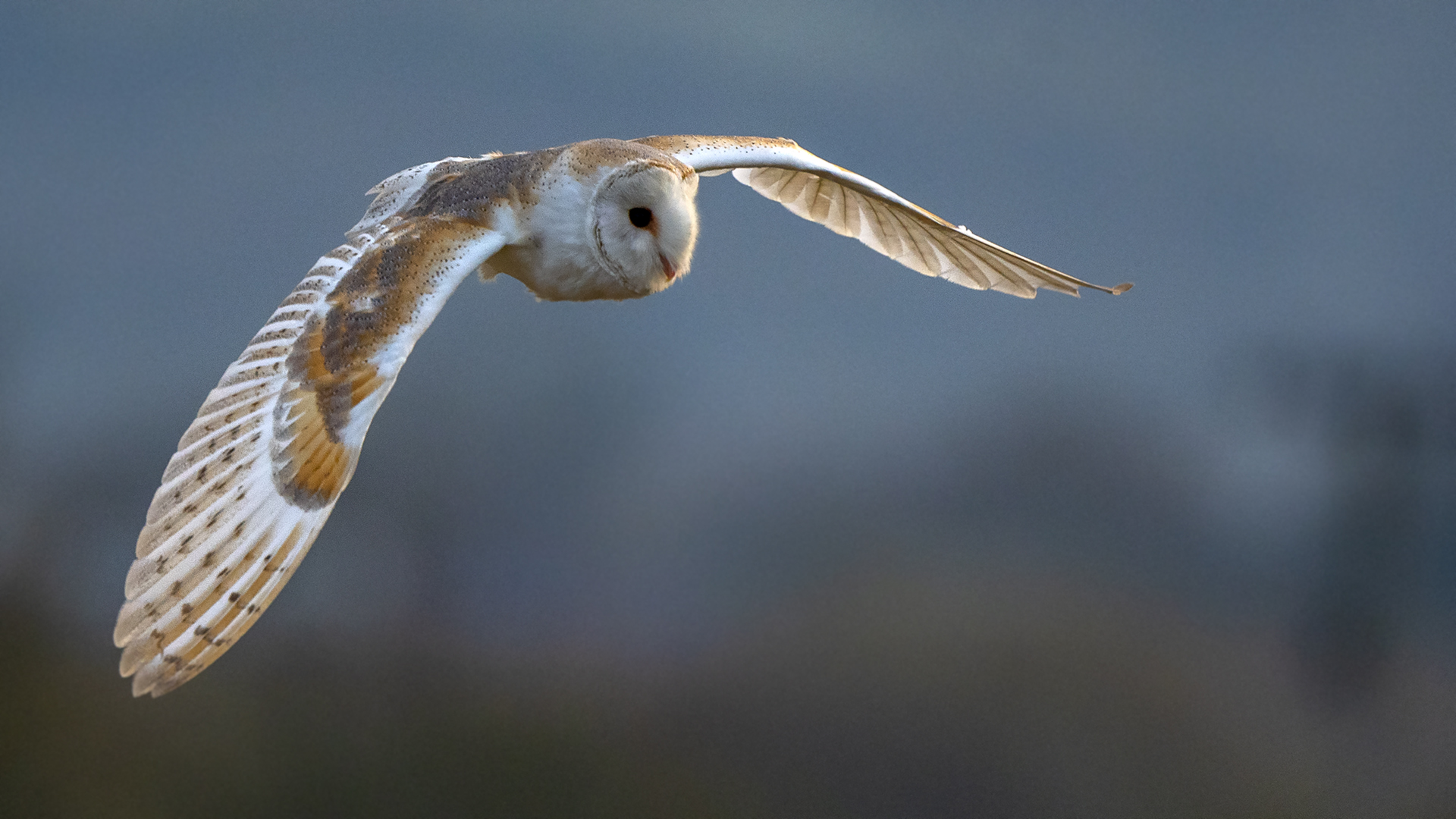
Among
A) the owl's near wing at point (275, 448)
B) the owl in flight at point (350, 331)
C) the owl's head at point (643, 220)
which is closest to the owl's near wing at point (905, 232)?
the owl in flight at point (350, 331)

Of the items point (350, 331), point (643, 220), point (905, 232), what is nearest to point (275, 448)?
point (350, 331)

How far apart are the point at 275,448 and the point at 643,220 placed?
0.48 metres

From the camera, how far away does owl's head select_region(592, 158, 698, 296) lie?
1271mm

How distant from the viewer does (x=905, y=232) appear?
6.16 feet

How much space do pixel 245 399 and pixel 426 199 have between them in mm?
389

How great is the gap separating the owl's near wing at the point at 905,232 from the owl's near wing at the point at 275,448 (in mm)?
718

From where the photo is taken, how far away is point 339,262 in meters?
1.20

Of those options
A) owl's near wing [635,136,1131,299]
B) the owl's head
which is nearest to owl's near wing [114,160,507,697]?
the owl's head

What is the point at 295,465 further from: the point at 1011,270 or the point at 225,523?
the point at 1011,270

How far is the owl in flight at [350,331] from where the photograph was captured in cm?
99

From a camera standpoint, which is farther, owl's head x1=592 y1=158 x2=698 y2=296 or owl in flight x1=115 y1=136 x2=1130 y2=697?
owl's head x1=592 y1=158 x2=698 y2=296

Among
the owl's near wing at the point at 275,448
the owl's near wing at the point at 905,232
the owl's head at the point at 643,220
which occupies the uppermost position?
the owl's near wing at the point at 905,232

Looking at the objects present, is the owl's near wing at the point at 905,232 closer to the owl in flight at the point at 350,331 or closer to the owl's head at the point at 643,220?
the owl in flight at the point at 350,331

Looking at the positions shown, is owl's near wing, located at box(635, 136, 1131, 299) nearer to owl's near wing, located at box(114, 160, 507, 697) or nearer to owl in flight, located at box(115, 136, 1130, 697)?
owl in flight, located at box(115, 136, 1130, 697)
